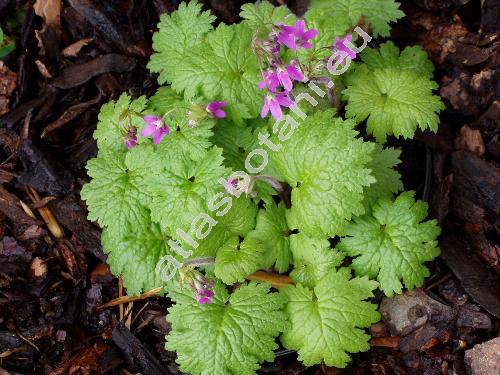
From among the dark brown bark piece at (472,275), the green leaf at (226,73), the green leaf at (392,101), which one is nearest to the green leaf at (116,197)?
the green leaf at (226,73)

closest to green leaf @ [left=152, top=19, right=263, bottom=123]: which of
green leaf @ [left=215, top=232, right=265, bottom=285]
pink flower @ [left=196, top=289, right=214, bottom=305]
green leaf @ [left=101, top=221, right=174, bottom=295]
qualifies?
green leaf @ [left=215, top=232, right=265, bottom=285]

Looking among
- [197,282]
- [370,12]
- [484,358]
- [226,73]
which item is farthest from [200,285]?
[370,12]

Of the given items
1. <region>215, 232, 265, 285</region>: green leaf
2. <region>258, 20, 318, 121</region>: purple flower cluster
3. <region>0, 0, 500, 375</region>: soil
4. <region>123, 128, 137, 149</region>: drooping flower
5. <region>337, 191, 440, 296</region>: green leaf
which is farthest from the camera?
<region>0, 0, 500, 375</region>: soil

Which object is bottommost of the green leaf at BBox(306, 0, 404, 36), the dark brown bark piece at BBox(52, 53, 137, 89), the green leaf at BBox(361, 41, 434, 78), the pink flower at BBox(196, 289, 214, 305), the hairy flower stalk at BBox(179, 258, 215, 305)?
the pink flower at BBox(196, 289, 214, 305)

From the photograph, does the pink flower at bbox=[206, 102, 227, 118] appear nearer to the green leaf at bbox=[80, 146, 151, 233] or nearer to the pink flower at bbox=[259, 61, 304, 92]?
the pink flower at bbox=[259, 61, 304, 92]

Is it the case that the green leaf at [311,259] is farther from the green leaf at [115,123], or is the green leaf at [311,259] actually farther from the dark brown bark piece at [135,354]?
the green leaf at [115,123]
